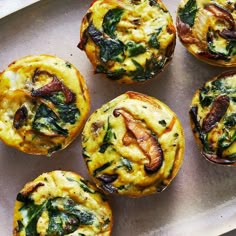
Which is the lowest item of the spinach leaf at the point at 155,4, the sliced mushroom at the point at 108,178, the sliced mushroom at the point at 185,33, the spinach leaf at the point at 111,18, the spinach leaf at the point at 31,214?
the spinach leaf at the point at 31,214

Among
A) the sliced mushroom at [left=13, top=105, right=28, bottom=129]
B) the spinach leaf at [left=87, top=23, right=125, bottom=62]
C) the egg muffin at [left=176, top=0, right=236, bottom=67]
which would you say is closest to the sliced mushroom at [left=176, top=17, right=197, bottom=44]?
the egg muffin at [left=176, top=0, right=236, bottom=67]

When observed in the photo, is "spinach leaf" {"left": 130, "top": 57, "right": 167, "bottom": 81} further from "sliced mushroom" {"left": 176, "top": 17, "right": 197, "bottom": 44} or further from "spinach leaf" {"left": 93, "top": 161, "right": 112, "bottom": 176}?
"spinach leaf" {"left": 93, "top": 161, "right": 112, "bottom": 176}

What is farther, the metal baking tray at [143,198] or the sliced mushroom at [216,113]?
the metal baking tray at [143,198]

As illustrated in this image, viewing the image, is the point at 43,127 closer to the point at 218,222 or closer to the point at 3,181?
the point at 3,181

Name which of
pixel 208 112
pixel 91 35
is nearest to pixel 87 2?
pixel 91 35

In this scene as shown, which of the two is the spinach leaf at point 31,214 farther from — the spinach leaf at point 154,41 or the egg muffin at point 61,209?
the spinach leaf at point 154,41

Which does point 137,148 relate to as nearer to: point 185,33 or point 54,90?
point 54,90

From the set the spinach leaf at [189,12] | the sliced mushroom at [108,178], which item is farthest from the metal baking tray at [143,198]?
the sliced mushroom at [108,178]
